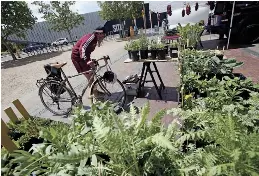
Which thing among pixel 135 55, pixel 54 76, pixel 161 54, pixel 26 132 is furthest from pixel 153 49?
pixel 26 132

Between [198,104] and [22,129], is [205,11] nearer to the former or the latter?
[198,104]

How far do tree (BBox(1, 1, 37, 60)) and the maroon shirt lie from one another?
17.6m

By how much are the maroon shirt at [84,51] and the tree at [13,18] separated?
694 inches

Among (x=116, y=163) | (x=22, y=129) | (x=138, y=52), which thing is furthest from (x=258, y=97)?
(x=22, y=129)

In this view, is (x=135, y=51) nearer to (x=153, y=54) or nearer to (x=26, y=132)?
(x=153, y=54)

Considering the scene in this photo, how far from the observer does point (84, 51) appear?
4.58 m

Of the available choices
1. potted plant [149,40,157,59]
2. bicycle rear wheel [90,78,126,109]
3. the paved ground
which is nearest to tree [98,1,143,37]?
the paved ground

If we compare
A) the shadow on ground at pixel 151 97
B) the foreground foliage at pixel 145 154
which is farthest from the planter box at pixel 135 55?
the foreground foliage at pixel 145 154

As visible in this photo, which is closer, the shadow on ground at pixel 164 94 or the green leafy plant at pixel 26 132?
the green leafy plant at pixel 26 132

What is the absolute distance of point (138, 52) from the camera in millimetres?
4996

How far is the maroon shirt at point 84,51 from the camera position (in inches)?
181

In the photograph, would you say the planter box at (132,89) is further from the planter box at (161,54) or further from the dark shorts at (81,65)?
the dark shorts at (81,65)

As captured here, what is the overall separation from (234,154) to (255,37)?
10509 mm

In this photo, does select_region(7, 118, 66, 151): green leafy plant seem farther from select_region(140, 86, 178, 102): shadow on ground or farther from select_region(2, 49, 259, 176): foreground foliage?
select_region(140, 86, 178, 102): shadow on ground
